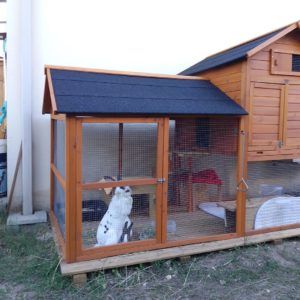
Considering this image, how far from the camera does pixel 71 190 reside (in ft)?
9.70

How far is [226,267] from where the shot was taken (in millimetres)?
3244

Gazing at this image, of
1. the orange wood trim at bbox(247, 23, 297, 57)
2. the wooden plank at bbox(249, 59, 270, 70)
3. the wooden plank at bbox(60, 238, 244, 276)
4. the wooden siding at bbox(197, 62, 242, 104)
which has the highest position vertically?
the orange wood trim at bbox(247, 23, 297, 57)

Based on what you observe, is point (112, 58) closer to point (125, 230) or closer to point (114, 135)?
point (114, 135)

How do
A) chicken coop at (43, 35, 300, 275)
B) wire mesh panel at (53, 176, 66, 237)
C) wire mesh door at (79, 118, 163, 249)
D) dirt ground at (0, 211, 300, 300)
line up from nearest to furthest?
dirt ground at (0, 211, 300, 300) → chicken coop at (43, 35, 300, 275) → wire mesh door at (79, 118, 163, 249) → wire mesh panel at (53, 176, 66, 237)

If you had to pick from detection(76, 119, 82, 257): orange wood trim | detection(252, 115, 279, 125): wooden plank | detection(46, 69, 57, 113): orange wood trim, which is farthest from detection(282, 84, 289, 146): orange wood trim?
detection(46, 69, 57, 113): orange wood trim

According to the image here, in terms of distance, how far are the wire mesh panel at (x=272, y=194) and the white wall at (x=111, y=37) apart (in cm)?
224

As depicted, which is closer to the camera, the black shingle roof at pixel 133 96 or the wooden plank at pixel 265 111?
the black shingle roof at pixel 133 96

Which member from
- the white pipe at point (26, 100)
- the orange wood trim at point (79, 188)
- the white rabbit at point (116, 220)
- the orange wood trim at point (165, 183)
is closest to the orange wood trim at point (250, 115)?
the orange wood trim at point (165, 183)

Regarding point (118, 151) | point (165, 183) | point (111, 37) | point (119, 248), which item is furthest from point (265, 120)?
point (111, 37)

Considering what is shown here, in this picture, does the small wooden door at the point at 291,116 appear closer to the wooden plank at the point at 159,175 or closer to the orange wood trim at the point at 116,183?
the wooden plank at the point at 159,175

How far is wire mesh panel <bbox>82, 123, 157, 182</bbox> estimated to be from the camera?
3205 millimetres

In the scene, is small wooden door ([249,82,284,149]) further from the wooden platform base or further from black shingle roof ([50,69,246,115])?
the wooden platform base

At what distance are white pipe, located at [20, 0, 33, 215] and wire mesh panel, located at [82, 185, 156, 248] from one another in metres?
1.77

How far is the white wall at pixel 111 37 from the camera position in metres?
4.82
